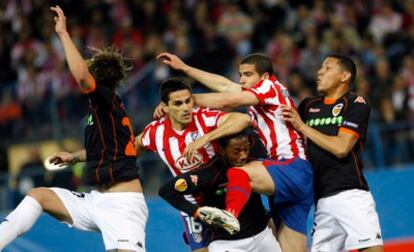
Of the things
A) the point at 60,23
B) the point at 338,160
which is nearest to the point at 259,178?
the point at 338,160

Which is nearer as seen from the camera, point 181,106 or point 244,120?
point 244,120

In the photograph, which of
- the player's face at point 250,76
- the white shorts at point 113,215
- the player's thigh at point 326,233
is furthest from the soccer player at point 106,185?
the player's thigh at point 326,233

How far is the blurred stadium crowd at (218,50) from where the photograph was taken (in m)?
14.6

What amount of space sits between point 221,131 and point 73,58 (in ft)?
4.34

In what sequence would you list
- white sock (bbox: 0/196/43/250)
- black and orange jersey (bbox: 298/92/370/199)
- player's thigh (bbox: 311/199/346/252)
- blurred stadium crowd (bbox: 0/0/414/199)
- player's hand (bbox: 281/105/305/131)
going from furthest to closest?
blurred stadium crowd (bbox: 0/0/414/199), player's thigh (bbox: 311/199/346/252), black and orange jersey (bbox: 298/92/370/199), player's hand (bbox: 281/105/305/131), white sock (bbox: 0/196/43/250)

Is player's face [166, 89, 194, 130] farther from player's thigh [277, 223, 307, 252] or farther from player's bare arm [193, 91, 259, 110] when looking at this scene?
player's thigh [277, 223, 307, 252]

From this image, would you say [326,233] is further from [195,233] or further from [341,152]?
[195,233]

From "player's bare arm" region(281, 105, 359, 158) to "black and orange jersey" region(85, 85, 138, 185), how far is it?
1310 mm

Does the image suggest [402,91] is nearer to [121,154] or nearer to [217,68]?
[217,68]

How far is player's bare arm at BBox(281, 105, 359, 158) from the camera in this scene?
8125mm

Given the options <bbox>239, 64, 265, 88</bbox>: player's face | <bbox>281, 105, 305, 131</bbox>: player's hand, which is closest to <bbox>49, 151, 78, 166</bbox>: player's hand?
<bbox>239, 64, 265, 88</bbox>: player's face

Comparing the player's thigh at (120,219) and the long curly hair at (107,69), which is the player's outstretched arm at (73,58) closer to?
the long curly hair at (107,69)

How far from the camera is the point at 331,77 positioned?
842 cm

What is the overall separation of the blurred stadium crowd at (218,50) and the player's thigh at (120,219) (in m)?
6.89
